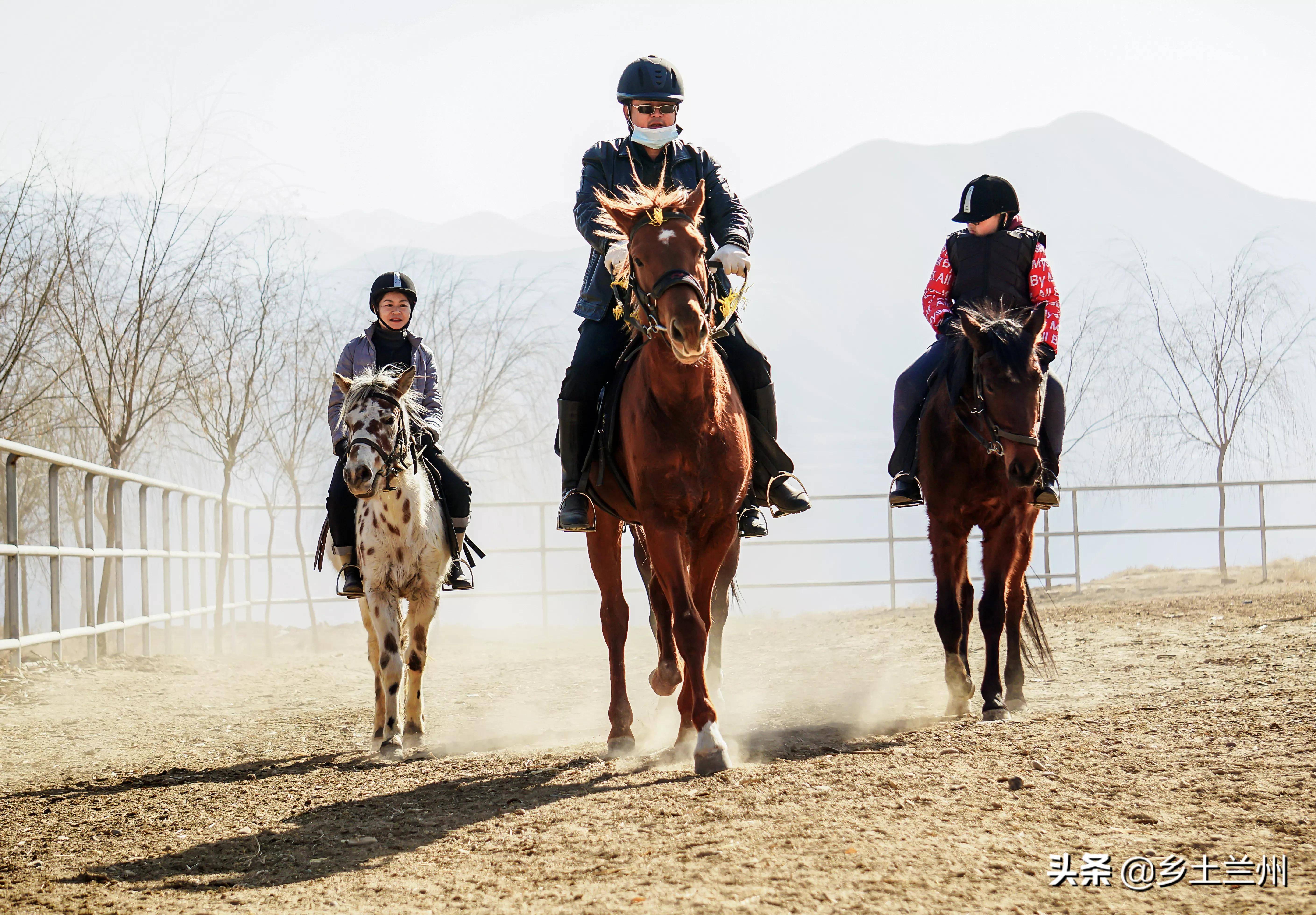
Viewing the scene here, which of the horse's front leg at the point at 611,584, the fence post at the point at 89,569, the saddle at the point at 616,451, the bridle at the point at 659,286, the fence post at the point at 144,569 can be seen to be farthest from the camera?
the fence post at the point at 144,569

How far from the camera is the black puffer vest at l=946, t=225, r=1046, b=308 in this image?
6.39m

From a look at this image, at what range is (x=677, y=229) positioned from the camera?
4566 millimetres

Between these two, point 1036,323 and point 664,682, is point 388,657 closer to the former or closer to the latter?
point 664,682

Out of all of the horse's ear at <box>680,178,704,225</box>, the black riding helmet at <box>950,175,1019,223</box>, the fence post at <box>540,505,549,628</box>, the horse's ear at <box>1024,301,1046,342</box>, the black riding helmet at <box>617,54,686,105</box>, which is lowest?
the fence post at <box>540,505,549,628</box>

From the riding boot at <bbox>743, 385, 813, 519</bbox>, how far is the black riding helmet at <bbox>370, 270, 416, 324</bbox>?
2553 millimetres

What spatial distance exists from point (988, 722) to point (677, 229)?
2818mm

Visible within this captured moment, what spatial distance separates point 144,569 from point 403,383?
6930mm

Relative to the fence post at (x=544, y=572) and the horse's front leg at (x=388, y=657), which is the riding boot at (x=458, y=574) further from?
the fence post at (x=544, y=572)

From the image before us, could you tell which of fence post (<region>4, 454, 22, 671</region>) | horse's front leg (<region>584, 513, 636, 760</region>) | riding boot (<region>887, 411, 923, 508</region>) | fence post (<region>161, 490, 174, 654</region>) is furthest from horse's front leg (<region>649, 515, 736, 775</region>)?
fence post (<region>161, 490, 174, 654</region>)

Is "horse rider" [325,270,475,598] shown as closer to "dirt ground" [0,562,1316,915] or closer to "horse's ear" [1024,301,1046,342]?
"dirt ground" [0,562,1316,915]

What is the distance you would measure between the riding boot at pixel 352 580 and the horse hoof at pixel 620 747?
1.81 meters

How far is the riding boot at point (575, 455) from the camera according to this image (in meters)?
5.47

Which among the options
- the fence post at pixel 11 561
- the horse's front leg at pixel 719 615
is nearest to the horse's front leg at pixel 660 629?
the horse's front leg at pixel 719 615

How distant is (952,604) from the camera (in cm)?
611
